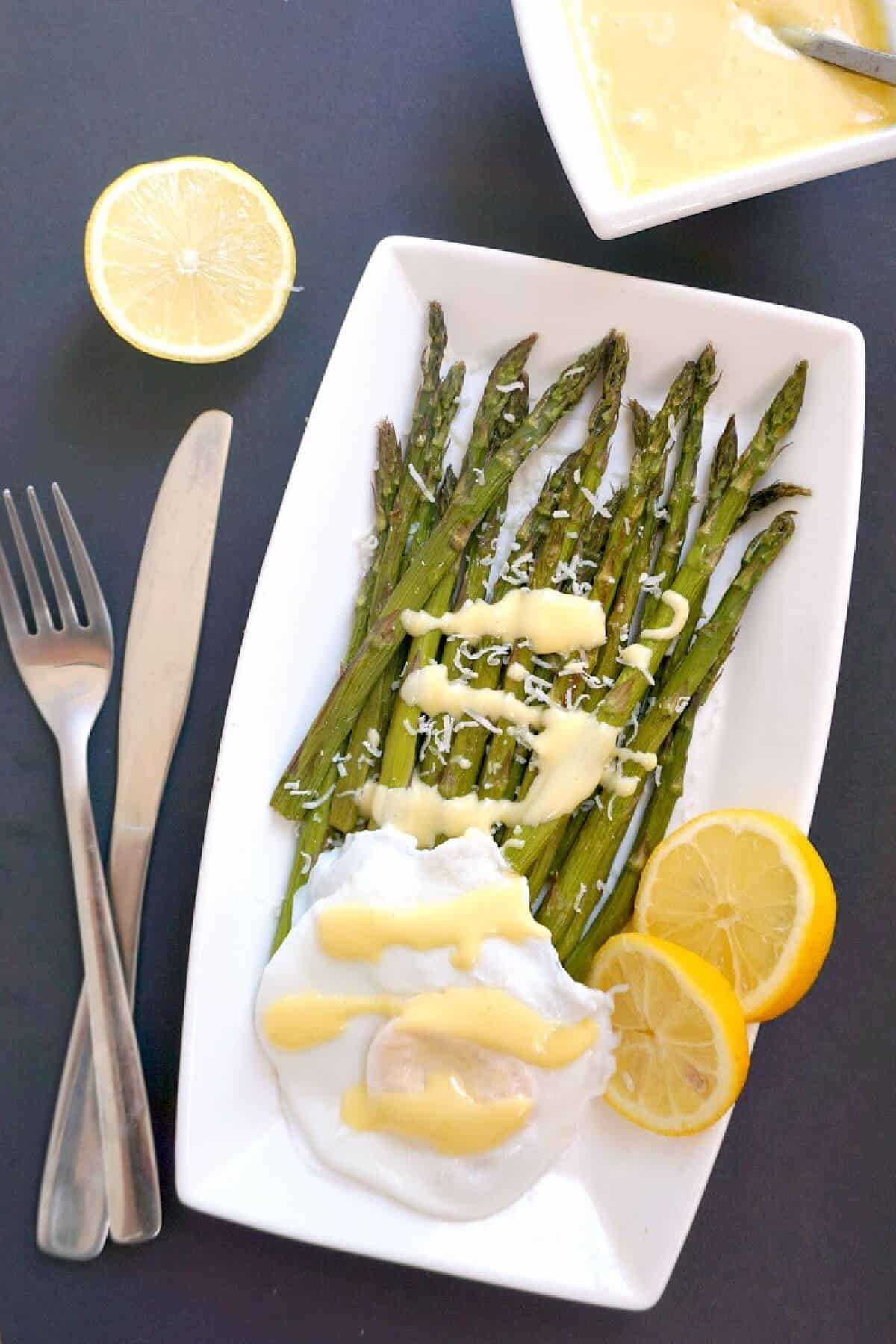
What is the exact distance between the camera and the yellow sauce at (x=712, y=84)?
221cm

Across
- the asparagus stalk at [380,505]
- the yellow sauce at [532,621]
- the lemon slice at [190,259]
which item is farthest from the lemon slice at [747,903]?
the lemon slice at [190,259]

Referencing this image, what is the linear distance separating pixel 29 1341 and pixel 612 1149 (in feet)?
3.75

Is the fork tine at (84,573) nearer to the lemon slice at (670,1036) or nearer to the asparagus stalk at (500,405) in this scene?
the asparagus stalk at (500,405)

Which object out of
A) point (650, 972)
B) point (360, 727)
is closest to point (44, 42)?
point (360, 727)

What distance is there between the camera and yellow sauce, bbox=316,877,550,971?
2.04 metres

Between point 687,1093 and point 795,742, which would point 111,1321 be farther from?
point 795,742

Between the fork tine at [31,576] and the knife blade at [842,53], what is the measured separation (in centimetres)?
172

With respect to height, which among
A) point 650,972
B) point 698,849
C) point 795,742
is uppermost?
point 795,742

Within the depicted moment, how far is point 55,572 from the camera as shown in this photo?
2.32 meters

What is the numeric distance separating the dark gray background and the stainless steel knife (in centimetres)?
4

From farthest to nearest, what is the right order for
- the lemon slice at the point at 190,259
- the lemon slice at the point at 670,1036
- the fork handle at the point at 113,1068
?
1. the lemon slice at the point at 190,259
2. the fork handle at the point at 113,1068
3. the lemon slice at the point at 670,1036

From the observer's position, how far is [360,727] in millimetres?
2252

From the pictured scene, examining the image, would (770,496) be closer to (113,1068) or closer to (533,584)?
(533,584)

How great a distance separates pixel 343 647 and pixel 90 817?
0.58 meters
